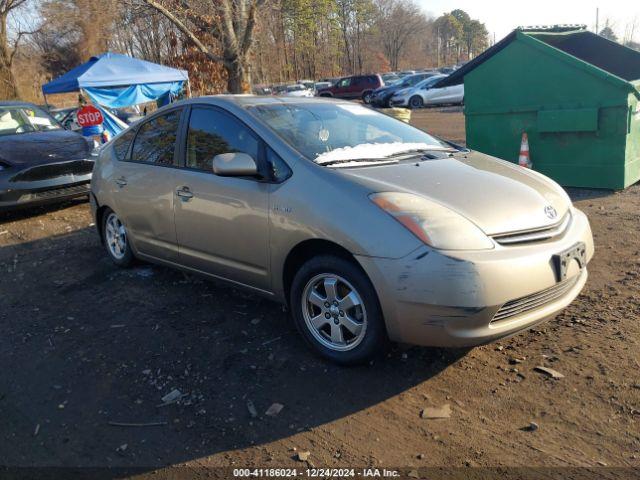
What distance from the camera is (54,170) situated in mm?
8102

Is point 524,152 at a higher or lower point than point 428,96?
lower

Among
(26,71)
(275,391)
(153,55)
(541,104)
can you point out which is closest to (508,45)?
(541,104)

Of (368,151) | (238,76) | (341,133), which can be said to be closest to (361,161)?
(368,151)

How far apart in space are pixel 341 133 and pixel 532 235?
158 cm

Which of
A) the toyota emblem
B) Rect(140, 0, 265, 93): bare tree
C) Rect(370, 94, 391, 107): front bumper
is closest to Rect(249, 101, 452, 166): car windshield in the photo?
the toyota emblem

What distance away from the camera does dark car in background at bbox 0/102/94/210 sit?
773cm

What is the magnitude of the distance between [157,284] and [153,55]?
27.3 metres

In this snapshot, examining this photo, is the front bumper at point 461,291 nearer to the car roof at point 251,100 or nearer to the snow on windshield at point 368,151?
the snow on windshield at point 368,151

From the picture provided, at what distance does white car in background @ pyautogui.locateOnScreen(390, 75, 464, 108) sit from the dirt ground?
24.0 m

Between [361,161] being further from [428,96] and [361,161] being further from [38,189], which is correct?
[428,96]

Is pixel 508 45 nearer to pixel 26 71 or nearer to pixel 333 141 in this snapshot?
pixel 333 141

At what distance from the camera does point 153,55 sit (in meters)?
29.3

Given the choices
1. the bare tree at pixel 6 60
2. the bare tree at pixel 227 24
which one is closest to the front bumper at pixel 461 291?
the bare tree at pixel 227 24

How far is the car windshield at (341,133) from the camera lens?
3.74m
